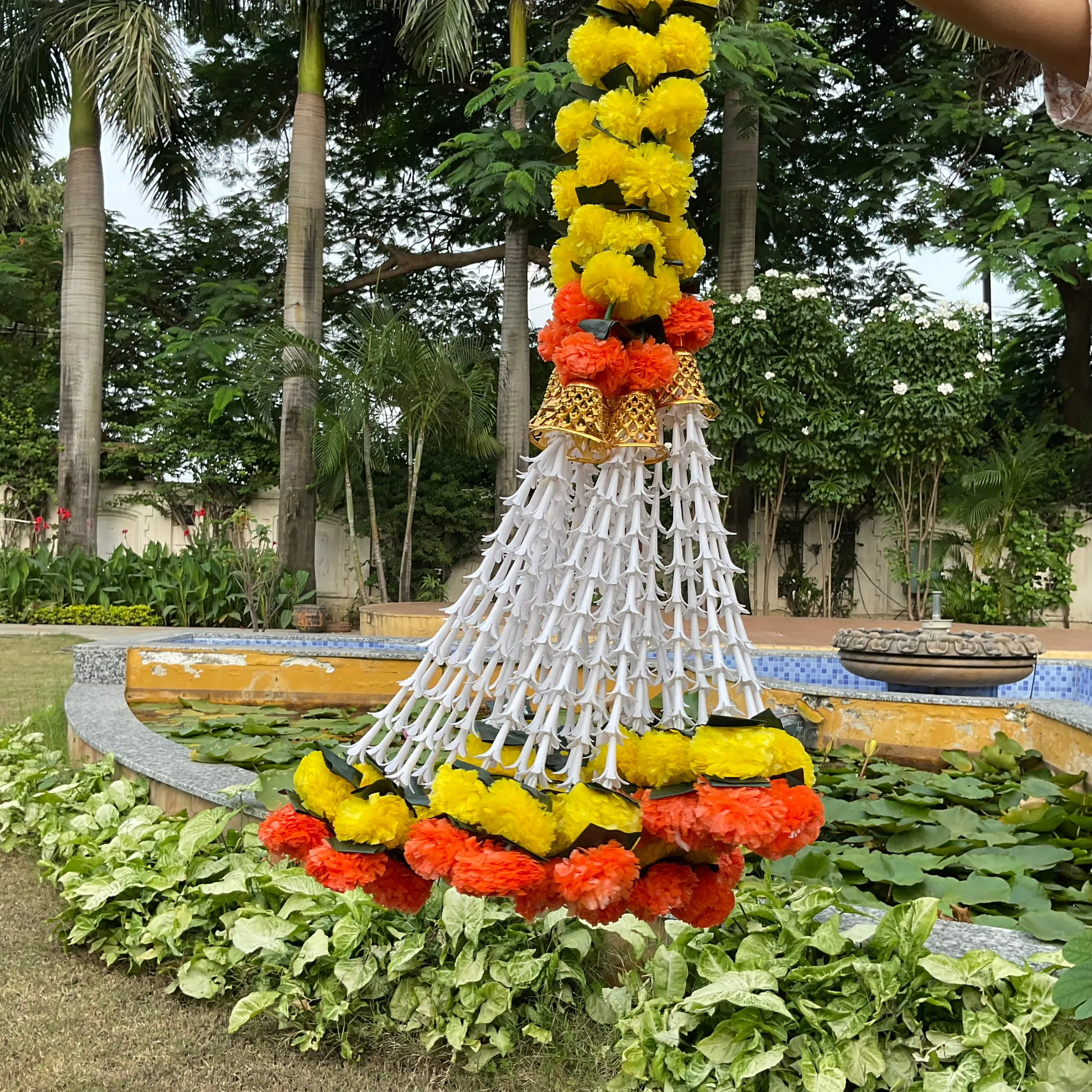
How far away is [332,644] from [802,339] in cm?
559

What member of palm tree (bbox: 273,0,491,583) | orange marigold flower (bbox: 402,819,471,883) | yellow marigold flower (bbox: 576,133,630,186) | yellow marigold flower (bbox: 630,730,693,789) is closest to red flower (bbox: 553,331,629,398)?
yellow marigold flower (bbox: 576,133,630,186)

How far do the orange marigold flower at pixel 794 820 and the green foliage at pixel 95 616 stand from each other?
10.0m

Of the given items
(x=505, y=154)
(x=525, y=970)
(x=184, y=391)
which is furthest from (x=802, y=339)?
(x=525, y=970)

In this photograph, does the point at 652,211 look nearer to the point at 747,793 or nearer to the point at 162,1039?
the point at 747,793

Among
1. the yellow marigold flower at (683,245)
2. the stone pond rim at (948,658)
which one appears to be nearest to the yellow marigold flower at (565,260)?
the yellow marigold flower at (683,245)

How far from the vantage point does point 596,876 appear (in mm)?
1179

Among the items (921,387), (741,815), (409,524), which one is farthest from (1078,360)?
(741,815)

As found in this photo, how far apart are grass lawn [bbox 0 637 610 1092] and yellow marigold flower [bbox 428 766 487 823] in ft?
2.37

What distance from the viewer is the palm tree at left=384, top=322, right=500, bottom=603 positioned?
30.3 ft

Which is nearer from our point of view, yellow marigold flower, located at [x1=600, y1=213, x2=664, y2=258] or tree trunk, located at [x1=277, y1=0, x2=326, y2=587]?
yellow marigold flower, located at [x1=600, y1=213, x2=664, y2=258]

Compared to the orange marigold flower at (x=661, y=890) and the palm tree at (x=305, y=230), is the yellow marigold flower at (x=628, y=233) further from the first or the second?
the palm tree at (x=305, y=230)

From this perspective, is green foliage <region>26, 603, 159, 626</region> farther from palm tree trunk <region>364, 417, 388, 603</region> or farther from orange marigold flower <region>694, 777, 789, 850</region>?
orange marigold flower <region>694, 777, 789, 850</region>

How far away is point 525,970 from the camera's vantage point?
1.89 meters

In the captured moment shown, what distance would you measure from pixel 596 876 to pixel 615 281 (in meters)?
0.77
